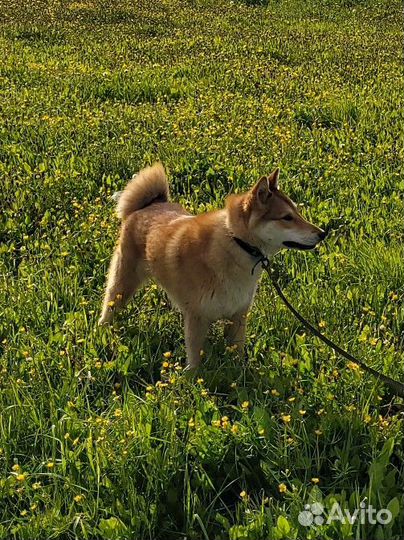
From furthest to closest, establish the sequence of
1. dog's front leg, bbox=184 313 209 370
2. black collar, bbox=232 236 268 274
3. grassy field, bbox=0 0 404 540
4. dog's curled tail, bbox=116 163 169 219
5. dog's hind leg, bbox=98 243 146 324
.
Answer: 1. dog's curled tail, bbox=116 163 169 219
2. dog's hind leg, bbox=98 243 146 324
3. dog's front leg, bbox=184 313 209 370
4. black collar, bbox=232 236 268 274
5. grassy field, bbox=0 0 404 540

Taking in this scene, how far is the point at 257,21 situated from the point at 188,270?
547 inches

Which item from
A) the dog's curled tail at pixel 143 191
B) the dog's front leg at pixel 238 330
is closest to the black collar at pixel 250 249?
the dog's front leg at pixel 238 330

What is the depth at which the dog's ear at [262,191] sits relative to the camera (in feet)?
11.5

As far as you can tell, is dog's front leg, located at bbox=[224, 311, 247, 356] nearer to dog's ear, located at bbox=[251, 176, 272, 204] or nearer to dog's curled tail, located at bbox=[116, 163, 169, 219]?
dog's ear, located at bbox=[251, 176, 272, 204]

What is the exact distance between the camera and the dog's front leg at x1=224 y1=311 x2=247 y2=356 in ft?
12.7

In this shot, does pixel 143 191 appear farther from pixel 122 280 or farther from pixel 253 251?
pixel 253 251

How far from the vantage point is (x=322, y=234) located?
359cm

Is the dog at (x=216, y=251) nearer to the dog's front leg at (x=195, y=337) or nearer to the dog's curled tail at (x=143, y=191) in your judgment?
the dog's front leg at (x=195, y=337)

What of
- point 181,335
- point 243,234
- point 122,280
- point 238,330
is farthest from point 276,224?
point 122,280

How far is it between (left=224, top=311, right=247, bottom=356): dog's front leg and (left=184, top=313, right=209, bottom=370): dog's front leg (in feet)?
0.67

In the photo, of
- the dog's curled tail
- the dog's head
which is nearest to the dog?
the dog's head

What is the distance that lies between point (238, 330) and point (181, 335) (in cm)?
49

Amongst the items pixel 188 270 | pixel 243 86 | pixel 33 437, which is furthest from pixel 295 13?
pixel 33 437

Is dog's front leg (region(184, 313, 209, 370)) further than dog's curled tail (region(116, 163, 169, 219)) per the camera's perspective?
No
